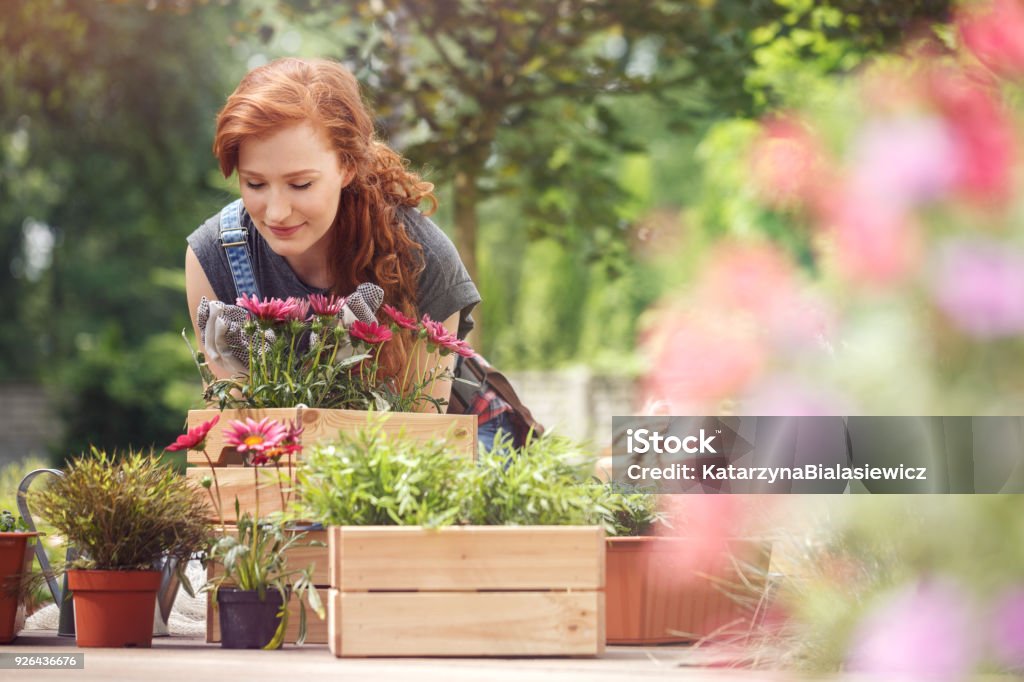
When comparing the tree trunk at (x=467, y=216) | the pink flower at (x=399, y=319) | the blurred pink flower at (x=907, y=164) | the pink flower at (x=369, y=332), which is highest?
the tree trunk at (x=467, y=216)

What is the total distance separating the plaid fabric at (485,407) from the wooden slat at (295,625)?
1023 mm

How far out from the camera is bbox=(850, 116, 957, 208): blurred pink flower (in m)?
0.76

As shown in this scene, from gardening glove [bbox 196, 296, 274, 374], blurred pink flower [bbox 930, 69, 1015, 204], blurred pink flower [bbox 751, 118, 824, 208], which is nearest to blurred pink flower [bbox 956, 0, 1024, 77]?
blurred pink flower [bbox 930, 69, 1015, 204]

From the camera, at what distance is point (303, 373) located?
2.05 metres

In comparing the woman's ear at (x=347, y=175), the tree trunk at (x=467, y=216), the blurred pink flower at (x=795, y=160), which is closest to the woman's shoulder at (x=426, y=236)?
the woman's ear at (x=347, y=175)

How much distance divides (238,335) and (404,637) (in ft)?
2.34

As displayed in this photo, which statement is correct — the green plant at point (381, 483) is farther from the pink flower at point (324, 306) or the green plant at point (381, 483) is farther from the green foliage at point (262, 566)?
the pink flower at point (324, 306)

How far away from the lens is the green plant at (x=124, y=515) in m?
1.77

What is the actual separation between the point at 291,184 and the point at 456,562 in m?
0.92

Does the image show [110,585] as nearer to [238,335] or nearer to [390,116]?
[238,335]

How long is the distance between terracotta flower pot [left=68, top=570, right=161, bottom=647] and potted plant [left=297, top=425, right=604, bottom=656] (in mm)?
341

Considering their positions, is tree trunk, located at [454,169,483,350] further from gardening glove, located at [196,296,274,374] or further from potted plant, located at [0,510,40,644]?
potted plant, located at [0,510,40,644]

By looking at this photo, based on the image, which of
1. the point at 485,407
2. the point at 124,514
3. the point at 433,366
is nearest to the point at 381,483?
the point at 124,514

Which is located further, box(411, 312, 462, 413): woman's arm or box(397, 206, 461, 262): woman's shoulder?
box(397, 206, 461, 262): woman's shoulder
